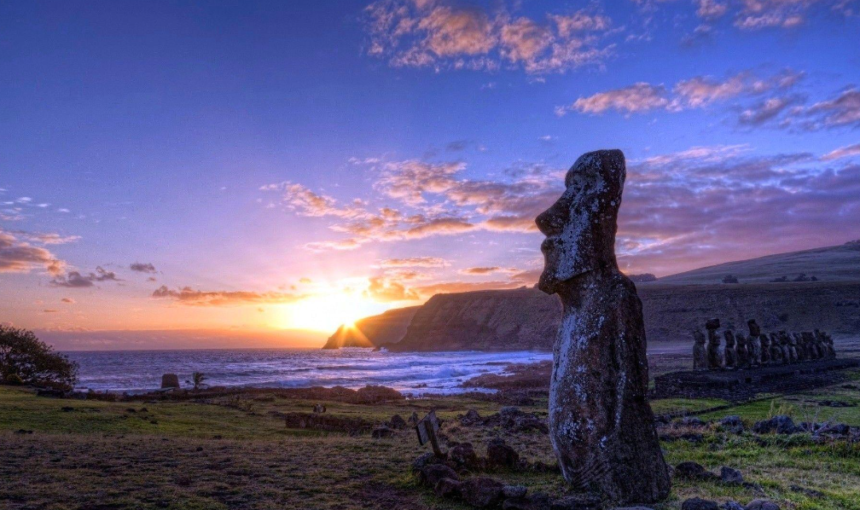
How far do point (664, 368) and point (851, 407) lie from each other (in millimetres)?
18295

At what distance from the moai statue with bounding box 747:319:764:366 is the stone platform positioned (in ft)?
1.88

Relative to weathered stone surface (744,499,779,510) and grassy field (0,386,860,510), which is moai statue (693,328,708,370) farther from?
weathered stone surface (744,499,779,510)

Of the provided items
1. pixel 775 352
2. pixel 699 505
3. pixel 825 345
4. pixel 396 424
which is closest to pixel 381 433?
pixel 396 424

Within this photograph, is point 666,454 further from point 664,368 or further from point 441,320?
point 441,320

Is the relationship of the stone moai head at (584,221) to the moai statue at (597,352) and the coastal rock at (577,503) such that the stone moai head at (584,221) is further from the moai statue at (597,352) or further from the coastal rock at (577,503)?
the coastal rock at (577,503)

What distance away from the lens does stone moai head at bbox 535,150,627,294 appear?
864 centimetres

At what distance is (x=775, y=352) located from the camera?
29359 millimetres

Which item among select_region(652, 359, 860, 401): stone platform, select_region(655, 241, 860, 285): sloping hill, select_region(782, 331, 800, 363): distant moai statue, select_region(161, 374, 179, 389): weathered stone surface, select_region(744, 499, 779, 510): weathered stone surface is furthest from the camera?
select_region(655, 241, 860, 285): sloping hill

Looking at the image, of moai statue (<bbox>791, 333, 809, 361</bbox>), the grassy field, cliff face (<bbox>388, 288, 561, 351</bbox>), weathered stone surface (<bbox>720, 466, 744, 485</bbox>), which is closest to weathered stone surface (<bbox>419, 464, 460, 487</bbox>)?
the grassy field

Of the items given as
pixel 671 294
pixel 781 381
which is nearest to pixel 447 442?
pixel 781 381

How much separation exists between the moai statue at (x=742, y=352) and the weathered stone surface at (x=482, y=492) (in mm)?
22945

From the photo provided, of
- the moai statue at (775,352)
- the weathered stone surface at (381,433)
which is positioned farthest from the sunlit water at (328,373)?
the weathered stone surface at (381,433)

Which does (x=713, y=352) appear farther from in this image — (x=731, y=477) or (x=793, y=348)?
(x=731, y=477)

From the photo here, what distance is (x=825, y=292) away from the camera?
7262 cm
